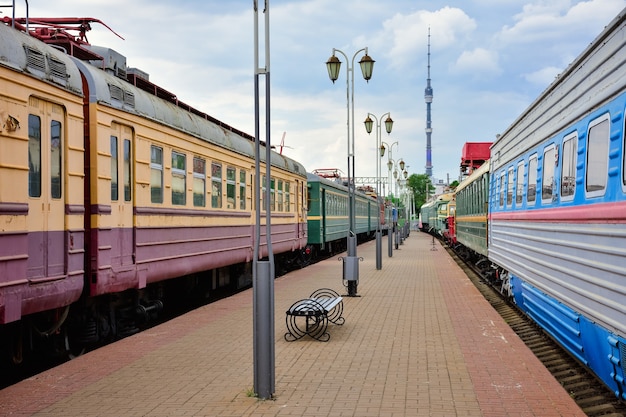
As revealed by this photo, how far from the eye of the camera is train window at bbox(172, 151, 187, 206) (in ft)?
37.0

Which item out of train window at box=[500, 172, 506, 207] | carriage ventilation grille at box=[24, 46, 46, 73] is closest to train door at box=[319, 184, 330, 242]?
train window at box=[500, 172, 506, 207]

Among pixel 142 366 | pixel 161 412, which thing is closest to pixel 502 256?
pixel 142 366

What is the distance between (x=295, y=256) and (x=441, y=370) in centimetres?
1568

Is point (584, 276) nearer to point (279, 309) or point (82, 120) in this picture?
point (82, 120)

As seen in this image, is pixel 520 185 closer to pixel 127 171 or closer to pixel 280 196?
pixel 127 171

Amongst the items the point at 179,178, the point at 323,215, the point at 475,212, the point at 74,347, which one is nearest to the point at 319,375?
the point at 74,347

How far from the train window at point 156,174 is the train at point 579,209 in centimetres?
554

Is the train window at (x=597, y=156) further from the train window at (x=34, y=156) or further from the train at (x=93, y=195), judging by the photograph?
the train window at (x=34, y=156)

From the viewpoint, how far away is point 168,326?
10703mm

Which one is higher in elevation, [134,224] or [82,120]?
[82,120]

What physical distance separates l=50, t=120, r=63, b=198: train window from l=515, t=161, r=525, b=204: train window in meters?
6.79

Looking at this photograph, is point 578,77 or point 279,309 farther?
point 279,309

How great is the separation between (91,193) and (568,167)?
5.57 metres

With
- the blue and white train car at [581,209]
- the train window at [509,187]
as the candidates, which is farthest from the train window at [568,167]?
the train window at [509,187]
